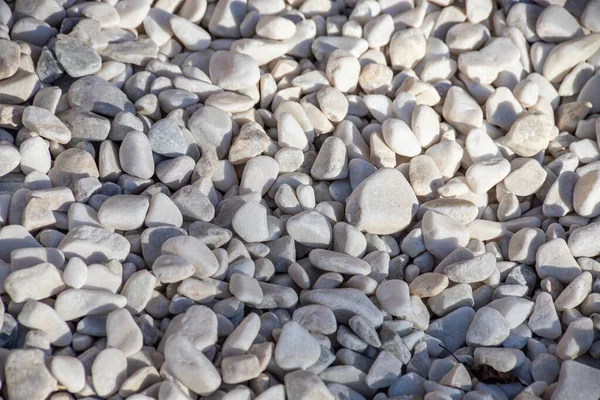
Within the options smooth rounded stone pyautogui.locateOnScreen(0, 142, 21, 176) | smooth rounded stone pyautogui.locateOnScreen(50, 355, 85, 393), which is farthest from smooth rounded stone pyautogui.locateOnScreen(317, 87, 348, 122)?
smooth rounded stone pyautogui.locateOnScreen(50, 355, 85, 393)

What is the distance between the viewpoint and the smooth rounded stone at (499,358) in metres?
0.95

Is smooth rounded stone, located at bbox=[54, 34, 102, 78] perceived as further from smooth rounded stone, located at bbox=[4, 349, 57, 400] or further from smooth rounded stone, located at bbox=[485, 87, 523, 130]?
smooth rounded stone, located at bbox=[485, 87, 523, 130]

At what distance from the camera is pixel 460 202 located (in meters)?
1.17

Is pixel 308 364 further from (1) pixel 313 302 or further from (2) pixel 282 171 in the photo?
(2) pixel 282 171

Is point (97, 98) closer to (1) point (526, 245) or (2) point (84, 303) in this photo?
(2) point (84, 303)

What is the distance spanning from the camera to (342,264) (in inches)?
40.8

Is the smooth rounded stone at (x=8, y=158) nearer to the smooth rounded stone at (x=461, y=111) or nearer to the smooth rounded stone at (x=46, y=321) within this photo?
the smooth rounded stone at (x=46, y=321)

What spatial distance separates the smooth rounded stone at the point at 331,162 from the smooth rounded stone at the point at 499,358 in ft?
1.30

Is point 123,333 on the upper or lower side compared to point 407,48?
lower

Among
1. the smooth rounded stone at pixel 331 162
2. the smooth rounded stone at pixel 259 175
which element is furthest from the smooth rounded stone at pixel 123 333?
the smooth rounded stone at pixel 331 162

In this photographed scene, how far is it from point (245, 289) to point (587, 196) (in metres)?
0.60

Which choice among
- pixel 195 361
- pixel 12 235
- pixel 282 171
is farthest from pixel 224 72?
pixel 195 361

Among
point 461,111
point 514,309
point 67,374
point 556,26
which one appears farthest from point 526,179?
point 67,374

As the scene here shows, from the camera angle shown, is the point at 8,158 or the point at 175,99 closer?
the point at 8,158
